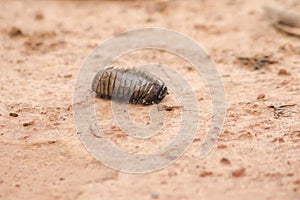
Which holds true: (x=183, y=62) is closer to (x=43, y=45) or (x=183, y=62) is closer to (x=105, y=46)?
(x=105, y=46)

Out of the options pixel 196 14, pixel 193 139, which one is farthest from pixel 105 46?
pixel 193 139

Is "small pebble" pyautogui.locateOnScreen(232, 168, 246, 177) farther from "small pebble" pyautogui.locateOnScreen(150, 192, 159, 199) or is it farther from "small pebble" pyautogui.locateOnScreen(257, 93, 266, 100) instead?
"small pebble" pyautogui.locateOnScreen(257, 93, 266, 100)

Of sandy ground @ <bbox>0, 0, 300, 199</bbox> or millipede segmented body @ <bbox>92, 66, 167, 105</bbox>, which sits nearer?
sandy ground @ <bbox>0, 0, 300, 199</bbox>

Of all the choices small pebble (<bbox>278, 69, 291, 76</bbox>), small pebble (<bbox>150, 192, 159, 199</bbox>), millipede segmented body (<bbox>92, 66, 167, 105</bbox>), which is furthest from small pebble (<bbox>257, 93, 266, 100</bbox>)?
small pebble (<bbox>150, 192, 159, 199</bbox>)

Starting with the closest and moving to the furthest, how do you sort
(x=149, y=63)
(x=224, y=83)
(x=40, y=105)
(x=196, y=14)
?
(x=40, y=105) < (x=224, y=83) < (x=149, y=63) < (x=196, y=14)

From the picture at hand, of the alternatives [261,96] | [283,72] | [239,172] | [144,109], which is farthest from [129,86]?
[283,72]
